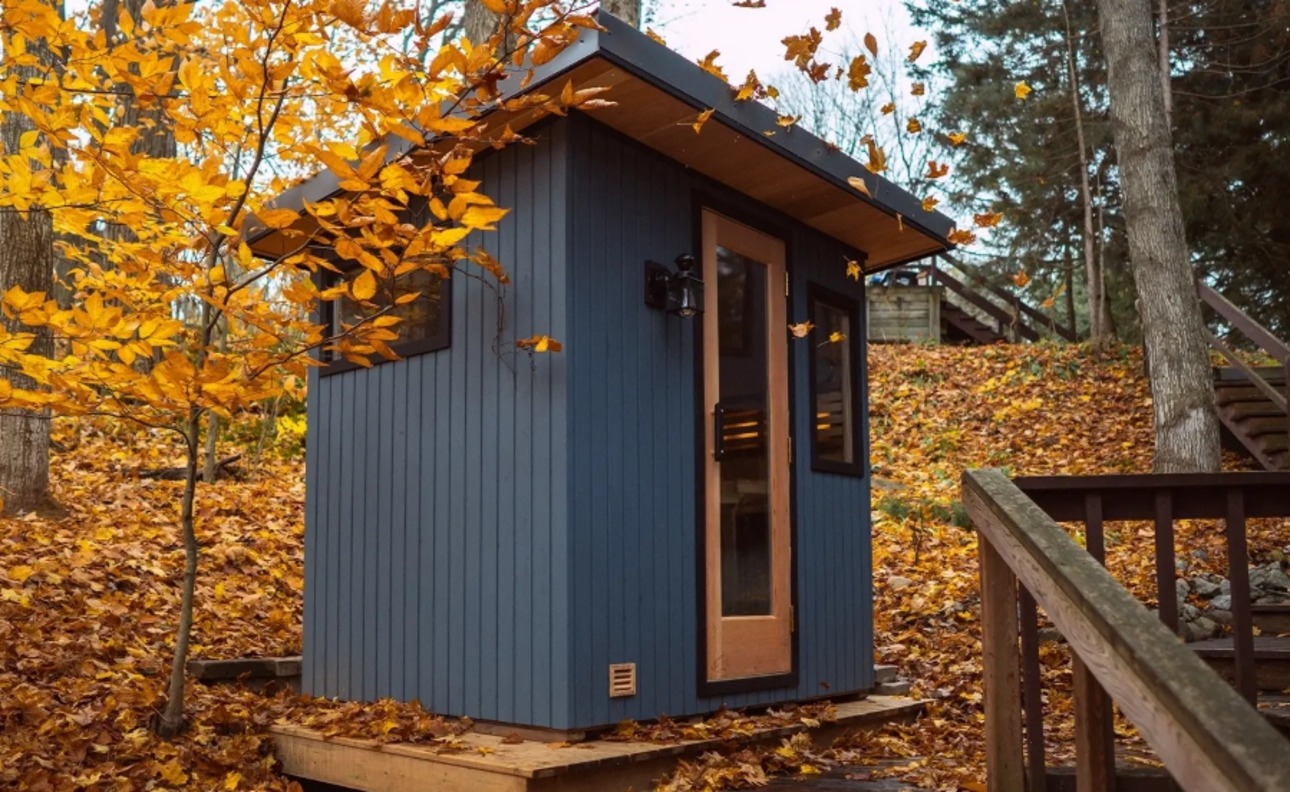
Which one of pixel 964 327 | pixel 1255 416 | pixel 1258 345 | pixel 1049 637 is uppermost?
pixel 964 327

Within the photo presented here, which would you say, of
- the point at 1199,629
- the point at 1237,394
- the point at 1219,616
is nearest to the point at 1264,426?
the point at 1237,394

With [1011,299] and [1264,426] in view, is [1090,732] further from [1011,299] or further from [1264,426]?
[1011,299]

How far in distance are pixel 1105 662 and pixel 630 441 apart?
8.93 feet

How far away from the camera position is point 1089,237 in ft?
48.9

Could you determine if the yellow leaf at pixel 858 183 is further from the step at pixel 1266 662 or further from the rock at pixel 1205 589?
the rock at pixel 1205 589

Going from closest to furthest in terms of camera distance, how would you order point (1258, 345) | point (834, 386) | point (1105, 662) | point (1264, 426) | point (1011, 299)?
point (1105, 662), point (834, 386), point (1258, 345), point (1264, 426), point (1011, 299)

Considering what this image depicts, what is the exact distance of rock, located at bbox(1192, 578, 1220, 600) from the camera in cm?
705

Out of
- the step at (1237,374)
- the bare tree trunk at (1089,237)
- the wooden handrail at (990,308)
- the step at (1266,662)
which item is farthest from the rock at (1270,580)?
the wooden handrail at (990,308)

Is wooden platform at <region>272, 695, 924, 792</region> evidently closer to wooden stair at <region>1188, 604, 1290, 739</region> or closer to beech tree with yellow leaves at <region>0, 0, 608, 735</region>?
beech tree with yellow leaves at <region>0, 0, 608, 735</region>

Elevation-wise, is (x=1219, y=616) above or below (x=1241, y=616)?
below

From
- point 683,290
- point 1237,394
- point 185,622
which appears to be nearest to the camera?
point 185,622

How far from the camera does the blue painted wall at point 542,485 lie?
179 inches

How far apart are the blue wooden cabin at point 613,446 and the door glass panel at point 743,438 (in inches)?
0.5

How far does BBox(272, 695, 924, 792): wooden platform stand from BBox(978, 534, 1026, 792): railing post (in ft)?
4.68
